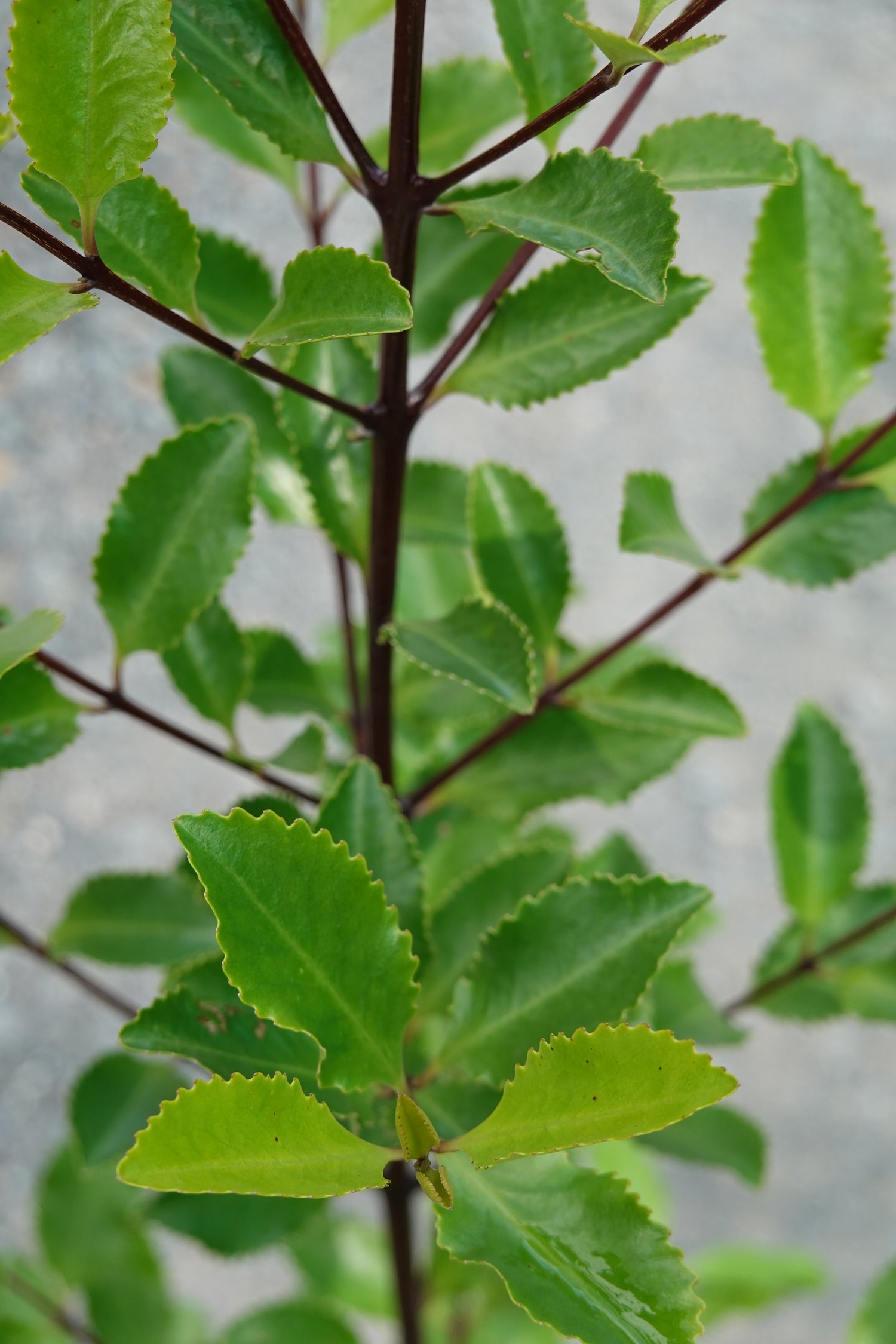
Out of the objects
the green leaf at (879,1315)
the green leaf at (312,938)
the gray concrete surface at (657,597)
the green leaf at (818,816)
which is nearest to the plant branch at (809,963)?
the green leaf at (818,816)

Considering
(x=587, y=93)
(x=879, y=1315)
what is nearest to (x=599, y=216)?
(x=587, y=93)

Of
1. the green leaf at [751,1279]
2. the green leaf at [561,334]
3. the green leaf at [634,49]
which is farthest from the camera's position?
the green leaf at [751,1279]

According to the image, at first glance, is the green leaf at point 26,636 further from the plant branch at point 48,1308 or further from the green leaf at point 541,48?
the plant branch at point 48,1308

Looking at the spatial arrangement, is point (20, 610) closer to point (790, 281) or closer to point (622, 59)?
point (790, 281)

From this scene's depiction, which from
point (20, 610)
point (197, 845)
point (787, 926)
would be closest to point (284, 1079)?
point (197, 845)

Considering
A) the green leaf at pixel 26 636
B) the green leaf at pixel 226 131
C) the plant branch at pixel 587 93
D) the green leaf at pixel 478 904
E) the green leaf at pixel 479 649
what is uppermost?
the green leaf at pixel 226 131

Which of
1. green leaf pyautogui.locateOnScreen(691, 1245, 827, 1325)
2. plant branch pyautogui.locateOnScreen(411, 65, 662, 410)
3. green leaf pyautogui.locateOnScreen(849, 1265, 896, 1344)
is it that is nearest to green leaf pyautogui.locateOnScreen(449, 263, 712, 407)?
plant branch pyautogui.locateOnScreen(411, 65, 662, 410)

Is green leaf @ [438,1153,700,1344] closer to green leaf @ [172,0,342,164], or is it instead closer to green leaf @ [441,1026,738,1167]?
green leaf @ [441,1026,738,1167]
